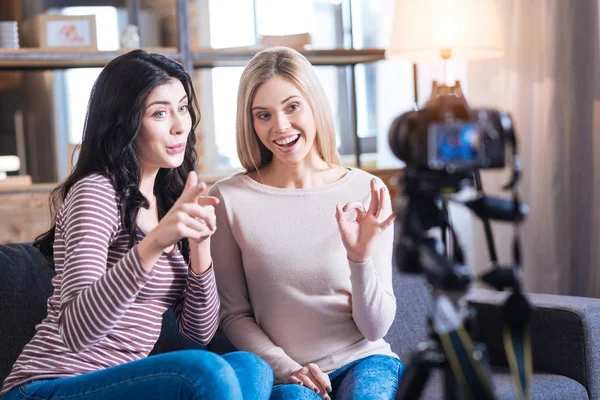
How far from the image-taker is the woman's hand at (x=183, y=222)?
1268mm

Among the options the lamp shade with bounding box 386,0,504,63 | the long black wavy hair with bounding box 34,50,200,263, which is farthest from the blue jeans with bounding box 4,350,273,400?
the lamp shade with bounding box 386,0,504,63

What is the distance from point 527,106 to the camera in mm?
3082

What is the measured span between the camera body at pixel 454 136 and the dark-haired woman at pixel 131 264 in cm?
47

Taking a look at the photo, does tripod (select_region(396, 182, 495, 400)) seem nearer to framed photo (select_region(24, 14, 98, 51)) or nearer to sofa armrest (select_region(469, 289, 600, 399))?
sofa armrest (select_region(469, 289, 600, 399))

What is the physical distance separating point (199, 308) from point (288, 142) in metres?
0.42

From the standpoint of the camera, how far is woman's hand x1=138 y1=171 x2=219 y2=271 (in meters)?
1.27

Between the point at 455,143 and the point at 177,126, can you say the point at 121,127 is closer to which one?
the point at 177,126

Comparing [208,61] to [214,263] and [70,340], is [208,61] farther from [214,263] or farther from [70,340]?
[70,340]

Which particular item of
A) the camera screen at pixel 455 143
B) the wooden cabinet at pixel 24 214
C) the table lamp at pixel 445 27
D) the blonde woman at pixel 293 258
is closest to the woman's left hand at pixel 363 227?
the blonde woman at pixel 293 258

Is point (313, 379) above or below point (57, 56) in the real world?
below

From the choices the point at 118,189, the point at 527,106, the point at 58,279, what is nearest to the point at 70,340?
the point at 58,279

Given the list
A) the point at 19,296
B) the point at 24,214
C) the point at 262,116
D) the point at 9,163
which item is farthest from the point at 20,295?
the point at 9,163

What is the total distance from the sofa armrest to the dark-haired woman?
0.74 meters

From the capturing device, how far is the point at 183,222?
127cm
